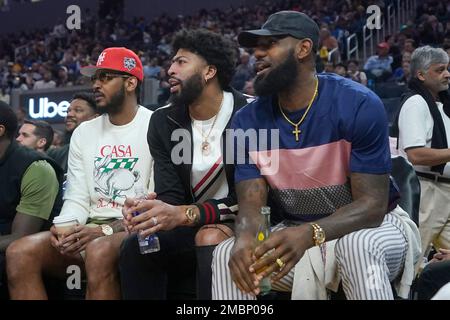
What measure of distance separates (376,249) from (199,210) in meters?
0.90

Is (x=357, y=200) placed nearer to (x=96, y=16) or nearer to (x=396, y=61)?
(x=396, y=61)

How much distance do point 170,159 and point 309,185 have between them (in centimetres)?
87

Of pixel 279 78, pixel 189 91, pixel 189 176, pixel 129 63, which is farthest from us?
pixel 129 63

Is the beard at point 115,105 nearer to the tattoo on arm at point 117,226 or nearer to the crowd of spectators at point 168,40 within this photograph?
the tattoo on arm at point 117,226

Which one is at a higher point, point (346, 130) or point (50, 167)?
point (346, 130)

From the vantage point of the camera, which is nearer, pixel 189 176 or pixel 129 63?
pixel 189 176

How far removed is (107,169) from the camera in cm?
404

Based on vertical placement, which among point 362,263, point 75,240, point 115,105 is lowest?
point 75,240

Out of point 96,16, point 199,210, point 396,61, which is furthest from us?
point 96,16

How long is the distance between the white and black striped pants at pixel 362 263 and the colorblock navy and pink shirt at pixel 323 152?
257mm

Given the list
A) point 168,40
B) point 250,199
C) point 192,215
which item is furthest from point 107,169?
point 168,40

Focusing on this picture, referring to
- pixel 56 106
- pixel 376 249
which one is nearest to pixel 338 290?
pixel 376 249

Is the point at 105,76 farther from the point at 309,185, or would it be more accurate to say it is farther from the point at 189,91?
the point at 309,185
